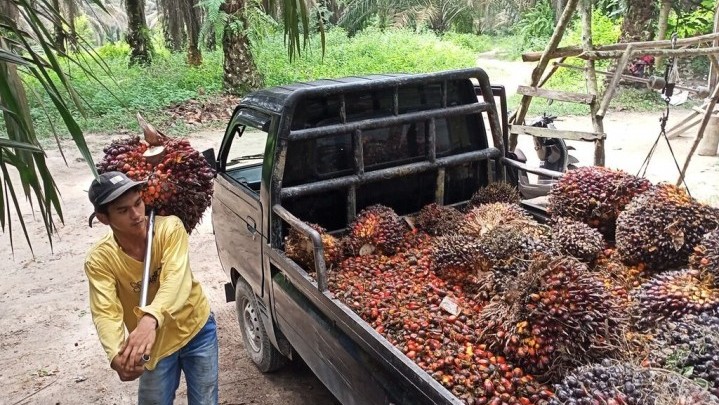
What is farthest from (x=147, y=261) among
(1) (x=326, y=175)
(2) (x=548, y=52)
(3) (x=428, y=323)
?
(2) (x=548, y=52)

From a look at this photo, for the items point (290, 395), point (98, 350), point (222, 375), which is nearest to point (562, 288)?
point (290, 395)

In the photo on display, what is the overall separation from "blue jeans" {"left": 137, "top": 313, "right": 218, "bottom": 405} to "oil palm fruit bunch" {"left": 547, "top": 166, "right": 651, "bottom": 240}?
6.89ft

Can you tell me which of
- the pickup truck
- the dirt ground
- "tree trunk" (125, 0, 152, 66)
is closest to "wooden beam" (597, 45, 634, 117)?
the pickup truck

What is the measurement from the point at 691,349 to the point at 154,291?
7.47 ft

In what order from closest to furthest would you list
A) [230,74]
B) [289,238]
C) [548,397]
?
[548,397] → [289,238] → [230,74]

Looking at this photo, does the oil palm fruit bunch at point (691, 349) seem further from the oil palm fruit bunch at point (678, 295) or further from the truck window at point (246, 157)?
the truck window at point (246, 157)

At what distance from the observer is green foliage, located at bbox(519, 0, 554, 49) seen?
705 inches

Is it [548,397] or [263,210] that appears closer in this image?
[548,397]

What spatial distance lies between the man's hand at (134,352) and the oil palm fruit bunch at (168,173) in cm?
72

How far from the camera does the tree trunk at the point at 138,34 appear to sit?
1486 centimetres

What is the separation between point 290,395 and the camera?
12.1 feet

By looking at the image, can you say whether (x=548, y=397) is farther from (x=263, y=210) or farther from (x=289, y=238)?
(x=263, y=210)

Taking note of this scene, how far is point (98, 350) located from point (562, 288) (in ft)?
11.9

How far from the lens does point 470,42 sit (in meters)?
21.8
